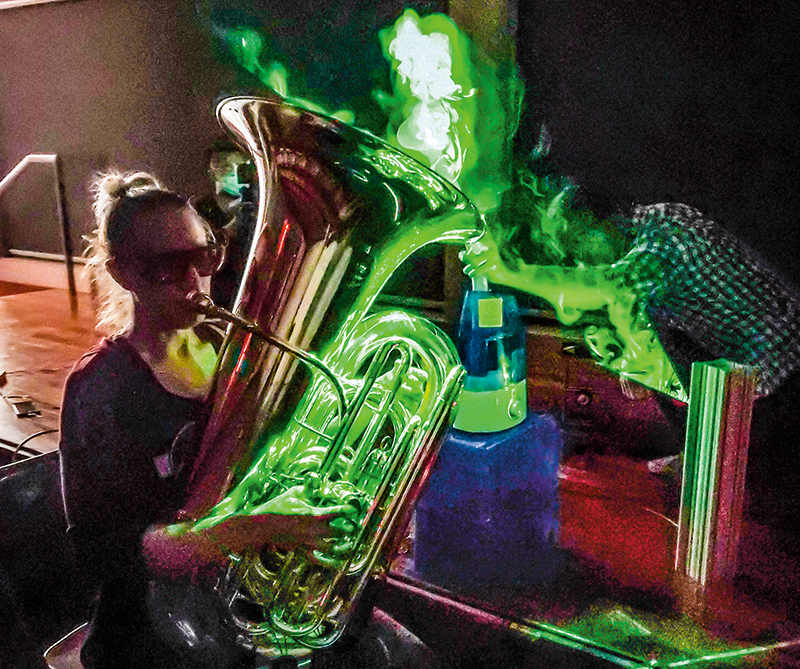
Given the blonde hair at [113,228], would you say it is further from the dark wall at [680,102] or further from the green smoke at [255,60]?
the dark wall at [680,102]

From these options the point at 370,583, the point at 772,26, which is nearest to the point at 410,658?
the point at 370,583

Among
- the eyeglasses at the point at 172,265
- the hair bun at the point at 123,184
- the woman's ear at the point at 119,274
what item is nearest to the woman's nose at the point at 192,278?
the eyeglasses at the point at 172,265

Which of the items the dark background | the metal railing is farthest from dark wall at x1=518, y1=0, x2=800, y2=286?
the metal railing

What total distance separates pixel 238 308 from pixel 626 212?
0.72 m

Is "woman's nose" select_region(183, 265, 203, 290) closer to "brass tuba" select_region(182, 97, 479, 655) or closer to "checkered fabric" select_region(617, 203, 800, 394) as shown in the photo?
"brass tuba" select_region(182, 97, 479, 655)

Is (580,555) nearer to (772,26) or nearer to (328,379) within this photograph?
(328,379)

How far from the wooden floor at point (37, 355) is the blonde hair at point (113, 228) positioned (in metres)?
0.13

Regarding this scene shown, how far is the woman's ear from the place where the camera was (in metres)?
1.33

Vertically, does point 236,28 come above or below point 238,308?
above

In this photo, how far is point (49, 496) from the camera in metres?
1.36

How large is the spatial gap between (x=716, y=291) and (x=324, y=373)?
0.70 metres

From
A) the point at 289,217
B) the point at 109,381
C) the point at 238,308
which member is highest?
the point at 289,217

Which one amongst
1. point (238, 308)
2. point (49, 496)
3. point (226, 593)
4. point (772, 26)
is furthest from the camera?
point (49, 496)

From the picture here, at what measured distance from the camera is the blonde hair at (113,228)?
135 cm
